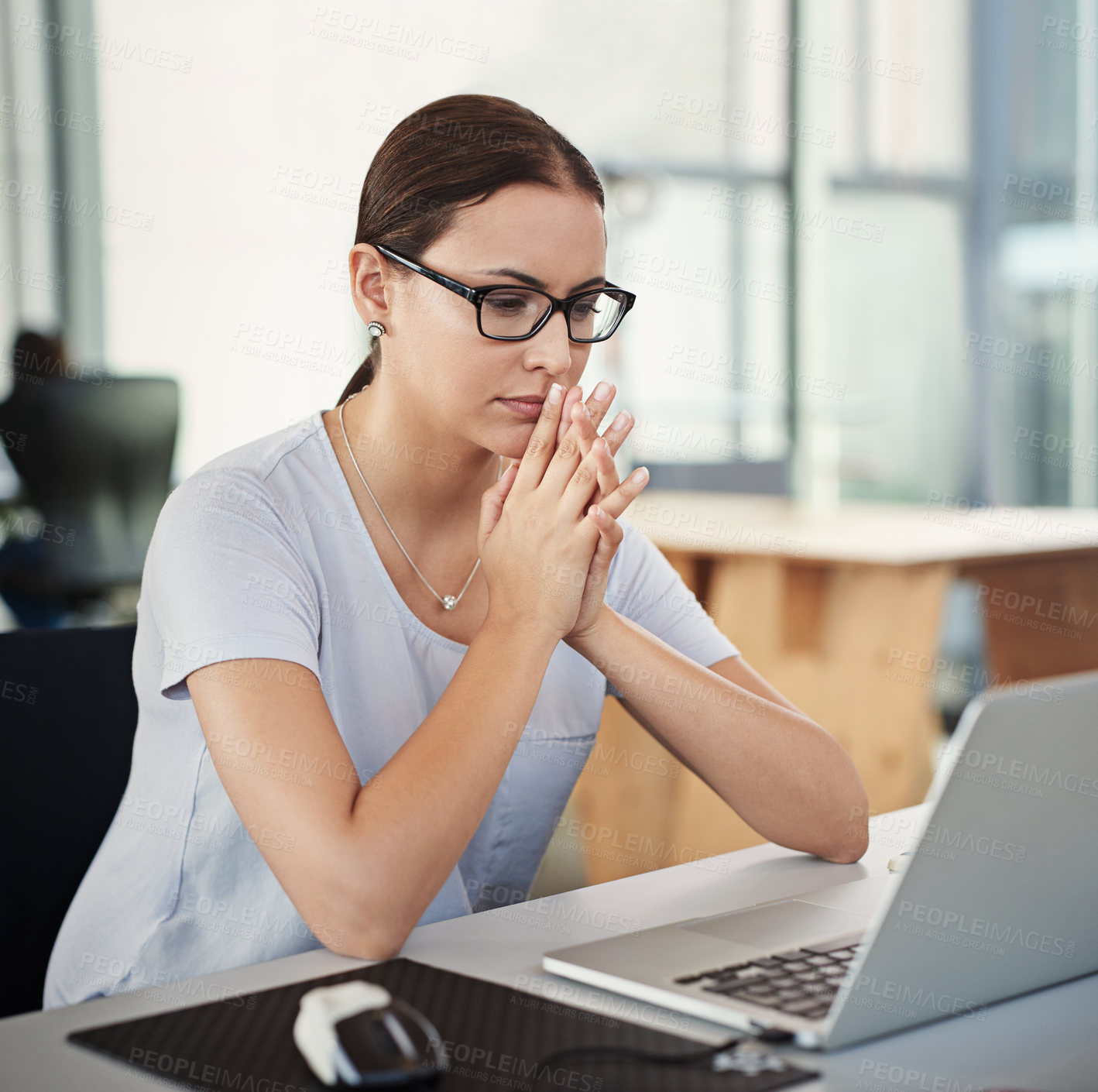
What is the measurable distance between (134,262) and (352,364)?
25.3 inches

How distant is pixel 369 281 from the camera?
134cm

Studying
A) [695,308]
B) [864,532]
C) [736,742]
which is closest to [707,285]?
[695,308]

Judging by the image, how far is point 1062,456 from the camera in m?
5.18

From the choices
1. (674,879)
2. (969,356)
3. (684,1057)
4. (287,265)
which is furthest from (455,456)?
(969,356)

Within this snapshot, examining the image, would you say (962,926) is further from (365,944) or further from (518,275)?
(518,275)

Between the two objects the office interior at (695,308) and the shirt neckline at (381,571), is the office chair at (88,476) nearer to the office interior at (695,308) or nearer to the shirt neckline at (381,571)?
the office interior at (695,308)

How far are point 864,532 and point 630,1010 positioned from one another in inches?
104

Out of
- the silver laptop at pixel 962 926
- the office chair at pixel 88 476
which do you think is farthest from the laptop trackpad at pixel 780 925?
the office chair at pixel 88 476

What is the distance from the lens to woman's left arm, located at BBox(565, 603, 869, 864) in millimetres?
1203

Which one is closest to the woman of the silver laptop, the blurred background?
the silver laptop

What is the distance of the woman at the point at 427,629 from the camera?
102 centimetres

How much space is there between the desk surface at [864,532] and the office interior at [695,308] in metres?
0.02

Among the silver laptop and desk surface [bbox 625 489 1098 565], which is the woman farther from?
desk surface [bbox 625 489 1098 565]

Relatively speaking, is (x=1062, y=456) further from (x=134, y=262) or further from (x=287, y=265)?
(x=134, y=262)
